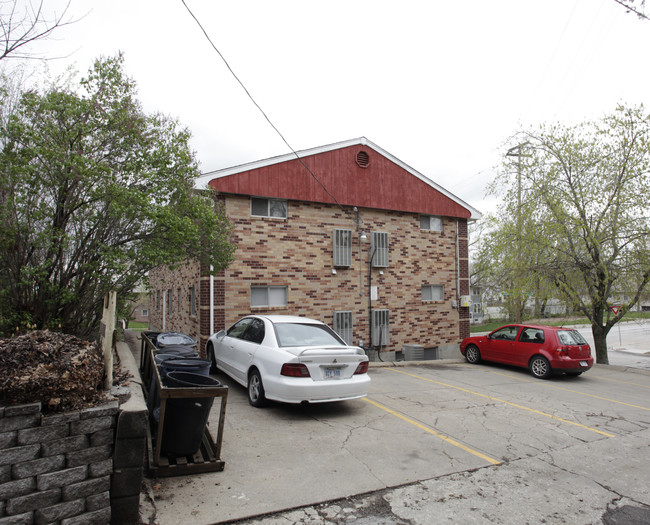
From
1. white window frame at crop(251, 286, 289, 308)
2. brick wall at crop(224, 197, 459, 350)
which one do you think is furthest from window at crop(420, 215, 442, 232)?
A: white window frame at crop(251, 286, 289, 308)

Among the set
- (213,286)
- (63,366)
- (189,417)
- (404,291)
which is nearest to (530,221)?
(404,291)

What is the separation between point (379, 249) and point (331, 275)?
2.11 m

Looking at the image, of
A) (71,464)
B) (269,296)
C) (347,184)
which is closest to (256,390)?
(71,464)

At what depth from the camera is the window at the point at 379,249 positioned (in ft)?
49.4

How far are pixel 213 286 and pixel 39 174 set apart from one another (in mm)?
6363

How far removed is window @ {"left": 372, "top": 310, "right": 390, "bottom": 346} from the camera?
1493 cm

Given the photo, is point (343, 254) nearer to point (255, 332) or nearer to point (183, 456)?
point (255, 332)

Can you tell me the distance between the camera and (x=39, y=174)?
625 centimetres

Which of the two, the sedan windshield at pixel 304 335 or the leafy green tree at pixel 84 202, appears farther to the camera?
the sedan windshield at pixel 304 335

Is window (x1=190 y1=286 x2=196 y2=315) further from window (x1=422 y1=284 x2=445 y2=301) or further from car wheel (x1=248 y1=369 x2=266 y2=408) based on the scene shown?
window (x1=422 y1=284 x2=445 y2=301)

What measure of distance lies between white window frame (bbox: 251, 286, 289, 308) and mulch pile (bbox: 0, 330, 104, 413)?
30.3 feet

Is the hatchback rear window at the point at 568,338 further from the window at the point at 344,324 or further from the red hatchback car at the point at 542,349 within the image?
the window at the point at 344,324

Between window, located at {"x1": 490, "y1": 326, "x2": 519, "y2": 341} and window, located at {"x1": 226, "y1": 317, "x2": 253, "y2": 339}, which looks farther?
window, located at {"x1": 490, "y1": 326, "x2": 519, "y2": 341}

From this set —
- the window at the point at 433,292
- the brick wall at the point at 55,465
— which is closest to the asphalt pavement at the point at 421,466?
the brick wall at the point at 55,465
